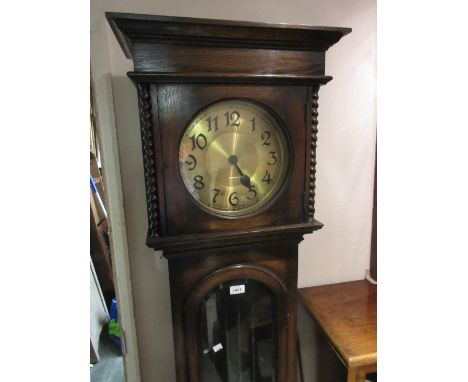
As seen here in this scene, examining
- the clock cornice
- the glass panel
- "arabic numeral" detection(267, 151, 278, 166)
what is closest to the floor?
the glass panel

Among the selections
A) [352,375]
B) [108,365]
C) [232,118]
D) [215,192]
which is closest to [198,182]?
[215,192]

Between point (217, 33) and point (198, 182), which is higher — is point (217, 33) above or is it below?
above

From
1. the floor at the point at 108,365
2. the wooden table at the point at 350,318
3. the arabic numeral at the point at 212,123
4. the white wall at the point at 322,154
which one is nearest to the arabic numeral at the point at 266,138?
the arabic numeral at the point at 212,123

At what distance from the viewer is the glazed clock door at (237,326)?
2.39 feet

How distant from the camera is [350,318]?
956 mm

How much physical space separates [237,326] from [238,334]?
0.03m

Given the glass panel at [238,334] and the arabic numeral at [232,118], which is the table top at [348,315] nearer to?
the glass panel at [238,334]

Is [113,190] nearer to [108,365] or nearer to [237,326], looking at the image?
[237,326]

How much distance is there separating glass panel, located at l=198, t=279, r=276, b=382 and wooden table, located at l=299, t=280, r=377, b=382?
0.75ft

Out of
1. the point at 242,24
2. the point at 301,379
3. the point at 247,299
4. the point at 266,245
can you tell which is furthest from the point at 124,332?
the point at 242,24

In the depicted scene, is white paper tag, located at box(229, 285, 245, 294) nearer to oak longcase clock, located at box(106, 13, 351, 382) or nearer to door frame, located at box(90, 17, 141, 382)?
oak longcase clock, located at box(106, 13, 351, 382)

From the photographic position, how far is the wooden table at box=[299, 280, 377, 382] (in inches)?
31.7

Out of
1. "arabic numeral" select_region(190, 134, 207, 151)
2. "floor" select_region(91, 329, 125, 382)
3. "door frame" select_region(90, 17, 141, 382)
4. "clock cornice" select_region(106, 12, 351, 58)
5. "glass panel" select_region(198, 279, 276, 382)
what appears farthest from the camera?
"floor" select_region(91, 329, 125, 382)
